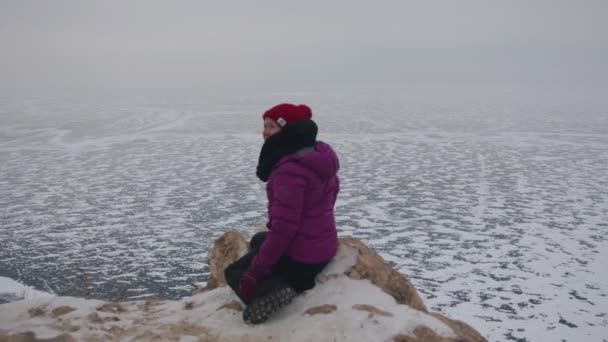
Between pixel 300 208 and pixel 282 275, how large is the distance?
0.64m

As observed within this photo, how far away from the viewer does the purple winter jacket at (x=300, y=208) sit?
3.33 metres

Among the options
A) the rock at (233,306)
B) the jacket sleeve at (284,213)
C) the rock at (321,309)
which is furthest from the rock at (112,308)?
the rock at (321,309)

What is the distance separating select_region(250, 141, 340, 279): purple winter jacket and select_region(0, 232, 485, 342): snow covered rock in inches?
14.7

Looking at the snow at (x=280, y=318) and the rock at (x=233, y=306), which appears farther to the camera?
the rock at (x=233, y=306)

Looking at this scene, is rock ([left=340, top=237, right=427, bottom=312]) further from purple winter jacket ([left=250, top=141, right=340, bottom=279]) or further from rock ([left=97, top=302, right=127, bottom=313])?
rock ([left=97, top=302, right=127, bottom=313])

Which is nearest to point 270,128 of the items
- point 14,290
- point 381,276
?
point 381,276

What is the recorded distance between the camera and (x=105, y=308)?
165 inches

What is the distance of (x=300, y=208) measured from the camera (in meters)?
3.35

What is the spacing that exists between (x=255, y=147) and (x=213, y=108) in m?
25.0

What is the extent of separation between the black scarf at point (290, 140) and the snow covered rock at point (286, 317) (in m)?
1.15

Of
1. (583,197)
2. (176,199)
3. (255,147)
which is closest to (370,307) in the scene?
(176,199)

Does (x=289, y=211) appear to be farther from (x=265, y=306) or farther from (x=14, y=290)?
(x=14, y=290)

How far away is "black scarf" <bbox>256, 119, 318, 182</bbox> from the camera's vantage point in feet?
11.3

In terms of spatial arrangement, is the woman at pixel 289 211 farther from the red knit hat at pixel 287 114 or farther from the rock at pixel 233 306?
the rock at pixel 233 306
